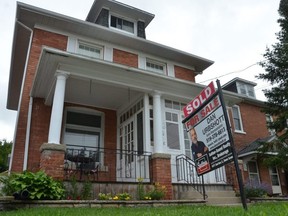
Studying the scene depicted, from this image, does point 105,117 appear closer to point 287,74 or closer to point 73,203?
point 73,203

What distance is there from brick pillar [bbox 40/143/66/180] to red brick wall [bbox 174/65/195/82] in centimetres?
800

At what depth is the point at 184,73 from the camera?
532 inches

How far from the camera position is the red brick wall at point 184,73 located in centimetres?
1330

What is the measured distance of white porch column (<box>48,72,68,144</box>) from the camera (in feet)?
22.0

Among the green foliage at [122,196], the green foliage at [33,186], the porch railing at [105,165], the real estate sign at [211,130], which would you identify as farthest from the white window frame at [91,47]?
the real estate sign at [211,130]

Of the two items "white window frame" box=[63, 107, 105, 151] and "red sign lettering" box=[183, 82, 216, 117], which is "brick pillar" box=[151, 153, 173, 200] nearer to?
"red sign lettering" box=[183, 82, 216, 117]

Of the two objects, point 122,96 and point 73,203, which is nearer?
point 73,203

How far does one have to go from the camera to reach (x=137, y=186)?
700cm

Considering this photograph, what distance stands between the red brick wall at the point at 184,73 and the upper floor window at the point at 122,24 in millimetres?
2864

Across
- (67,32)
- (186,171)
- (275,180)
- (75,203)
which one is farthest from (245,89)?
(75,203)

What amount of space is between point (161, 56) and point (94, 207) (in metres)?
8.88

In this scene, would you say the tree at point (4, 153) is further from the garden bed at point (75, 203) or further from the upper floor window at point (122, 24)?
the garden bed at point (75, 203)

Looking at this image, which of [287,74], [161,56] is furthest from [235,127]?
[161,56]

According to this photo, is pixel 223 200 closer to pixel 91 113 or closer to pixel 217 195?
pixel 217 195
